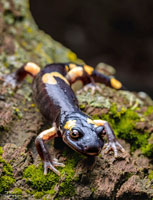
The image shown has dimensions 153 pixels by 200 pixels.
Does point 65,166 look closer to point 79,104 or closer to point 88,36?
point 79,104

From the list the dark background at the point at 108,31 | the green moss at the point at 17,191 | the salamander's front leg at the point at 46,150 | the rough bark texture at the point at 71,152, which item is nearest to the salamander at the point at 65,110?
the salamander's front leg at the point at 46,150

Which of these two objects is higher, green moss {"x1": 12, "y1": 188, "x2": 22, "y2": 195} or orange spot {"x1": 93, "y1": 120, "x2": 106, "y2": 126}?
orange spot {"x1": 93, "y1": 120, "x2": 106, "y2": 126}

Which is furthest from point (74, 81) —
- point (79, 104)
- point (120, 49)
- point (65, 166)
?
point (120, 49)

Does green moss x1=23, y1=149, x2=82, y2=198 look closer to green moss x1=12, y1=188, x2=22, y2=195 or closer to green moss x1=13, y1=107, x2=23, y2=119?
green moss x1=12, y1=188, x2=22, y2=195

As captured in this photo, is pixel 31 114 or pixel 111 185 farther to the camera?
pixel 31 114

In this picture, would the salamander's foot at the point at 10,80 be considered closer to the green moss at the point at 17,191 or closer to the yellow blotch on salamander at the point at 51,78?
the yellow blotch on salamander at the point at 51,78

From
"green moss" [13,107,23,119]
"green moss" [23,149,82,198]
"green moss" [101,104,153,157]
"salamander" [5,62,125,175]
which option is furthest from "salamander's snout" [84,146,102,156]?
"green moss" [13,107,23,119]
